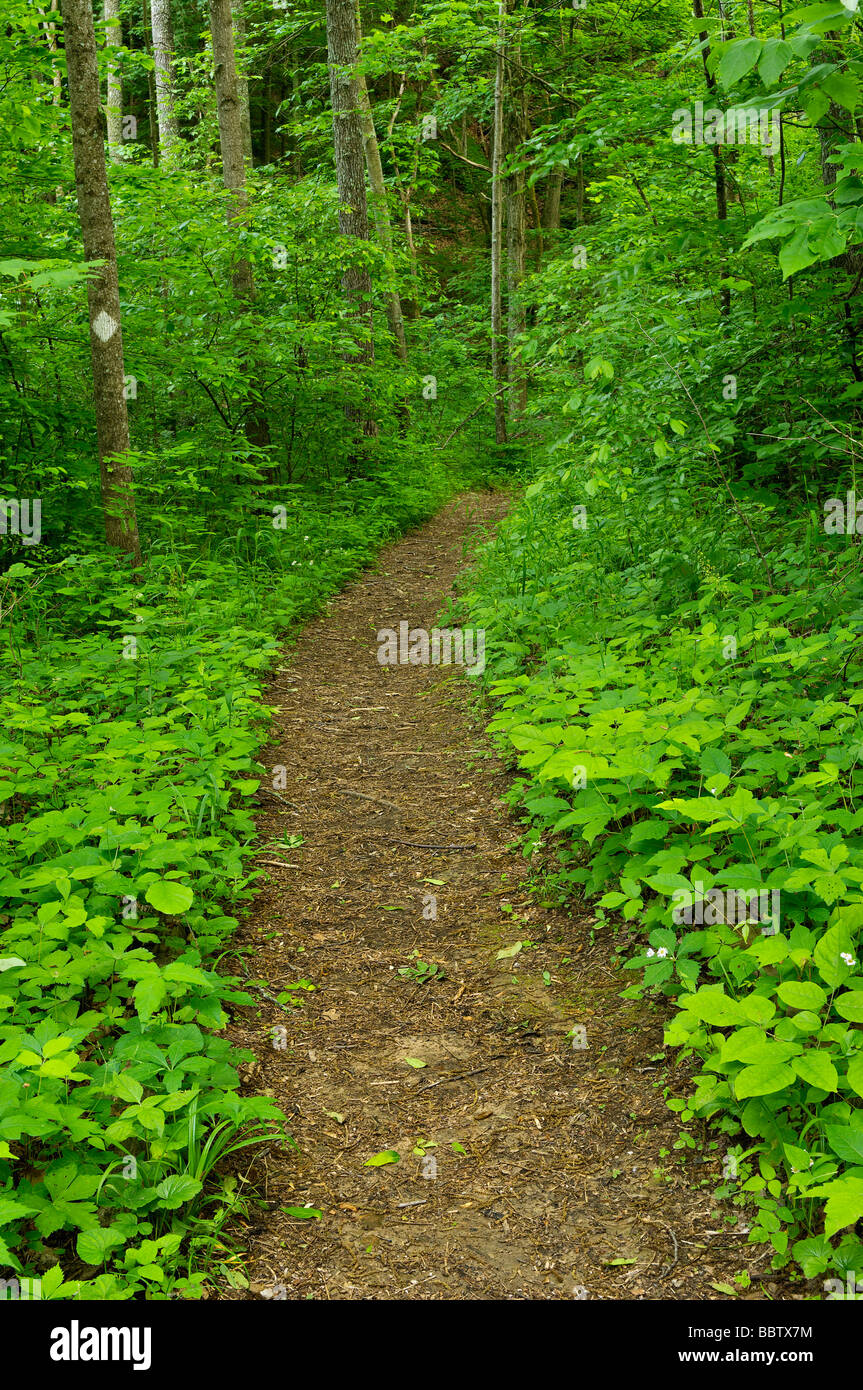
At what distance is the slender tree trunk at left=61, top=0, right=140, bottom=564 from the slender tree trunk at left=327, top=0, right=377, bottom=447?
17.9 feet

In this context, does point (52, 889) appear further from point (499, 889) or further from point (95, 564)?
point (95, 564)

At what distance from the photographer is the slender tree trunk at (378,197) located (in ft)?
41.4

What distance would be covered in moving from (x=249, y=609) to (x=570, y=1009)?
5091mm

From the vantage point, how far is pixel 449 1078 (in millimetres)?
3301

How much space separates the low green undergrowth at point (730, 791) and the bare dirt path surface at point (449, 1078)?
0.24 metres

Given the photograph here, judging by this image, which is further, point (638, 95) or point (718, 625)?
point (638, 95)

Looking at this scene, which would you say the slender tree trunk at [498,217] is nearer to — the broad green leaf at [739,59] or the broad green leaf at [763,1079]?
the broad green leaf at [739,59]

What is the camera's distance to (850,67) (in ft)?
8.35

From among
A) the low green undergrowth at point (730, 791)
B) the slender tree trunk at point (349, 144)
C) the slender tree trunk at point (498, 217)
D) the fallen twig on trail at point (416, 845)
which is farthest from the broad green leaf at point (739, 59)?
the slender tree trunk at point (498, 217)

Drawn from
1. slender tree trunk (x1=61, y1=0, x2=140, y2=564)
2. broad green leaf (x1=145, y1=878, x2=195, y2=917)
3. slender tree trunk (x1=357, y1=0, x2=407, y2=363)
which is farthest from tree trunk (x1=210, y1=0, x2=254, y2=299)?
broad green leaf (x1=145, y1=878, x2=195, y2=917)

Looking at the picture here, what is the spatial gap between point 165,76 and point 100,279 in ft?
36.4

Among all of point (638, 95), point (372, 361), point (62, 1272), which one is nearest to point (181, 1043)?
point (62, 1272)

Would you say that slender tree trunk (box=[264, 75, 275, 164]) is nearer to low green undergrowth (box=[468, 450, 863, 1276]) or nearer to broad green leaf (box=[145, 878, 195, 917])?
low green undergrowth (box=[468, 450, 863, 1276])

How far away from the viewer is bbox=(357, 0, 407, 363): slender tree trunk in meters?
12.6
